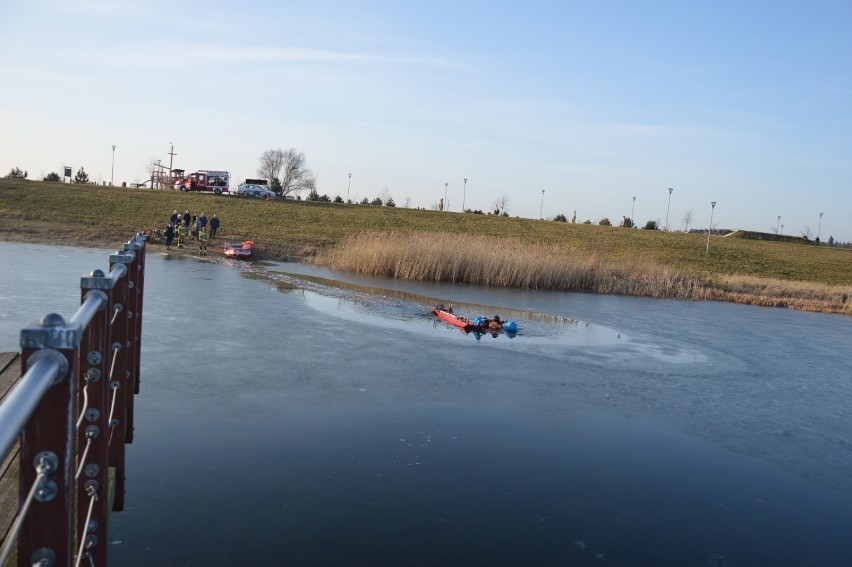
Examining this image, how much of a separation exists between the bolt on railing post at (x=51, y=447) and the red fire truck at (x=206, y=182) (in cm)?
6004

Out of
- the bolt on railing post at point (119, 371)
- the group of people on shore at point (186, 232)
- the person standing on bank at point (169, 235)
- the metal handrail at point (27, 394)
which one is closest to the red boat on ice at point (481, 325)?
the bolt on railing post at point (119, 371)

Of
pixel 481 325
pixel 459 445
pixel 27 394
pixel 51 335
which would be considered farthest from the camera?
pixel 481 325

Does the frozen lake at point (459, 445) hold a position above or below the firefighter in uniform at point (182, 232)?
below

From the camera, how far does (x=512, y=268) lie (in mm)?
27438

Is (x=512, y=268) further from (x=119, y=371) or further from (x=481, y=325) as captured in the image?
(x=119, y=371)

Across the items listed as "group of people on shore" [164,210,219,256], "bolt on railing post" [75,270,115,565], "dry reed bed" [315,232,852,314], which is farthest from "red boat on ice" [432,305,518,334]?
"group of people on shore" [164,210,219,256]

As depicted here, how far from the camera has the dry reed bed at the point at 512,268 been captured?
89.8 ft

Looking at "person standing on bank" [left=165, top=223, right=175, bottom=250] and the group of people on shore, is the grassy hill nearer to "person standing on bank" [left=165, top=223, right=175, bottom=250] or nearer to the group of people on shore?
the group of people on shore

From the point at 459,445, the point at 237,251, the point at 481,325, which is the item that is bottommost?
the point at 459,445

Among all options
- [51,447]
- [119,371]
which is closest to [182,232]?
[119,371]

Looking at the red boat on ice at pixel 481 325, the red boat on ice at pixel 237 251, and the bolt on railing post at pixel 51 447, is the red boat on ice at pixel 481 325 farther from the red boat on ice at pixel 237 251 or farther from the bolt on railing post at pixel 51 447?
the red boat on ice at pixel 237 251

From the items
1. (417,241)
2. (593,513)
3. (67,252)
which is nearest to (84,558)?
(593,513)

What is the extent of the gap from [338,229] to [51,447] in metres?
44.9

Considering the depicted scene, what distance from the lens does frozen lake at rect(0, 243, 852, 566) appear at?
6258mm
